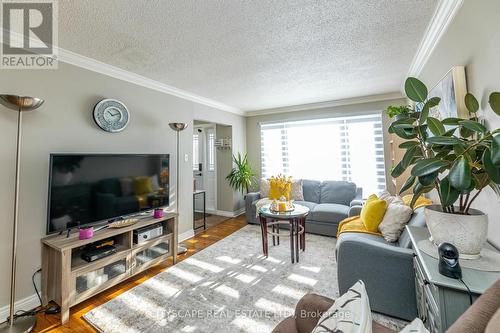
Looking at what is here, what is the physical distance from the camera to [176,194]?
333cm

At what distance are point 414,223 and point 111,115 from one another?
134 inches

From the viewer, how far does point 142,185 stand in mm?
2631

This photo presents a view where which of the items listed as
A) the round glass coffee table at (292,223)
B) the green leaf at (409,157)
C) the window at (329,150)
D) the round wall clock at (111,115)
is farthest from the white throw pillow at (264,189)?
the green leaf at (409,157)

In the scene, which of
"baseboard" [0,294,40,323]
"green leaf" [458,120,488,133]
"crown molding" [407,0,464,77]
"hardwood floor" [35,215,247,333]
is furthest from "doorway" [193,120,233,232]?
"green leaf" [458,120,488,133]

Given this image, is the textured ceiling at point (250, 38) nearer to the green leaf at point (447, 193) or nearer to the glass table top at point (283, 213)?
the green leaf at point (447, 193)

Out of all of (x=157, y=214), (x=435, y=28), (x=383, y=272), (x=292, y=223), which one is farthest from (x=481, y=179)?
(x=157, y=214)

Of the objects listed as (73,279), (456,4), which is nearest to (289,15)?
(456,4)

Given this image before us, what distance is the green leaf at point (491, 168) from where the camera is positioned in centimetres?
85

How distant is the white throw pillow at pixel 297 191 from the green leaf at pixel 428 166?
10.6 feet

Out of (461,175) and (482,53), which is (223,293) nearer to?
(461,175)

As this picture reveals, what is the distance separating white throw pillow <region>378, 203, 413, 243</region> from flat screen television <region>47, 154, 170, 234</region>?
268 centimetres

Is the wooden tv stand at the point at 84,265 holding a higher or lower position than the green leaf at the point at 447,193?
lower

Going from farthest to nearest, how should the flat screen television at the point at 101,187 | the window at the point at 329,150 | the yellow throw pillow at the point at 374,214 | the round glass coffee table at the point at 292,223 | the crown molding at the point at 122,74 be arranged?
the window at the point at 329,150
the round glass coffee table at the point at 292,223
the yellow throw pillow at the point at 374,214
the crown molding at the point at 122,74
the flat screen television at the point at 101,187

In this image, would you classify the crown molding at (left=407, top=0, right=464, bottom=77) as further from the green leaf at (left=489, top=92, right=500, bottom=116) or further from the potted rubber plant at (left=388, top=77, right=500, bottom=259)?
the green leaf at (left=489, top=92, right=500, bottom=116)
